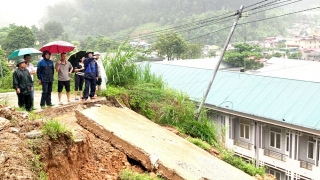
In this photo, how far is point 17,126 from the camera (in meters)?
4.24

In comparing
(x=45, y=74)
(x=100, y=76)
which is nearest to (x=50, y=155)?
(x=45, y=74)

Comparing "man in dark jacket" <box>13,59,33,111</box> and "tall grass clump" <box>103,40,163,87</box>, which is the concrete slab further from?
"tall grass clump" <box>103,40,163,87</box>

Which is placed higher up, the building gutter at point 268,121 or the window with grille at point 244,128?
the building gutter at point 268,121

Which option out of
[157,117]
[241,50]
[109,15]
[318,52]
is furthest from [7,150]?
[109,15]

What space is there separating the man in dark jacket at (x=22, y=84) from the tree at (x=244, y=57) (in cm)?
2897

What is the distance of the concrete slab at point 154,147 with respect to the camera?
4465mm

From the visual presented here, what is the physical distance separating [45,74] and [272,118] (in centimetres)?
839

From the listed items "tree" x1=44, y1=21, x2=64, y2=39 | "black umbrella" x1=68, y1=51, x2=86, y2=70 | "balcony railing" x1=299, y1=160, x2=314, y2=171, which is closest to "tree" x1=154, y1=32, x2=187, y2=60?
"tree" x1=44, y1=21, x2=64, y2=39

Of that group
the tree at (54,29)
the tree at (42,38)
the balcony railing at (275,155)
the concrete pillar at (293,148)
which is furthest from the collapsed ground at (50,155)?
the tree at (54,29)

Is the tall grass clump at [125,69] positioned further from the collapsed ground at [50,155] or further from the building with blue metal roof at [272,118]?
the collapsed ground at [50,155]

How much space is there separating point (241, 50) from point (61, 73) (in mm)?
33923

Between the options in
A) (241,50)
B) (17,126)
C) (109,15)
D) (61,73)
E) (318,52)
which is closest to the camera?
(17,126)

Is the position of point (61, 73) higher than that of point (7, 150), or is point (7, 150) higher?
point (61, 73)

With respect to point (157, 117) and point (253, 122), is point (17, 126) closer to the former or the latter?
point (157, 117)
